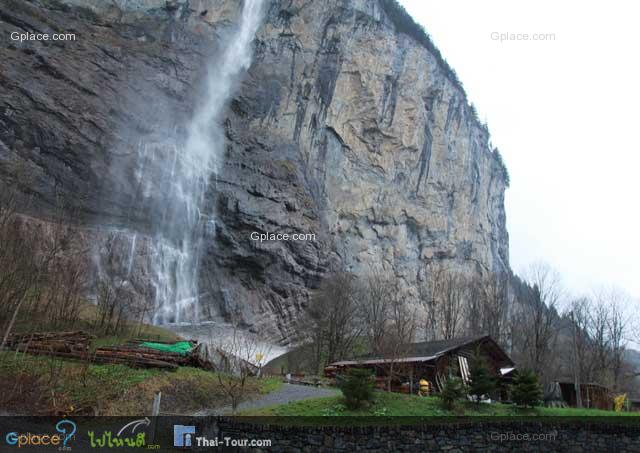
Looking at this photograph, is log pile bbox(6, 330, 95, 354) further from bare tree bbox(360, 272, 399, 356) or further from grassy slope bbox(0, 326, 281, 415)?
bare tree bbox(360, 272, 399, 356)

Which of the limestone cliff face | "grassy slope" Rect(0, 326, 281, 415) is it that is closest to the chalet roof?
"grassy slope" Rect(0, 326, 281, 415)

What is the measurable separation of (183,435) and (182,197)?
3689 cm

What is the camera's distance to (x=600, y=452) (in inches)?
Result: 640

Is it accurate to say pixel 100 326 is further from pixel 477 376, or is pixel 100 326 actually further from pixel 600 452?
pixel 600 452

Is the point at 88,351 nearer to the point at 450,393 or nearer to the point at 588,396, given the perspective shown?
the point at 450,393

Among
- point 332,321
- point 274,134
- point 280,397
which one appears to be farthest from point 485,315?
point 280,397

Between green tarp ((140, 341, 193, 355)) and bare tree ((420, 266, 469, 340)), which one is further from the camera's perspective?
bare tree ((420, 266, 469, 340))

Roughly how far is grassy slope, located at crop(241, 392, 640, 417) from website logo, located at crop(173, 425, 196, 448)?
201 cm

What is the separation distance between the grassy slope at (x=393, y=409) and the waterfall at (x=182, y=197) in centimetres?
2748

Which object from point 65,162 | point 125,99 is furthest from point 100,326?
point 125,99

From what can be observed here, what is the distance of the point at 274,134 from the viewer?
5606 cm

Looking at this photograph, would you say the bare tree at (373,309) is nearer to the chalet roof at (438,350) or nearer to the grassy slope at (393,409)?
the chalet roof at (438,350)

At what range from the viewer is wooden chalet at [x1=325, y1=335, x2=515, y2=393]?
78.2 feet

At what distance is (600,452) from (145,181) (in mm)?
40414
